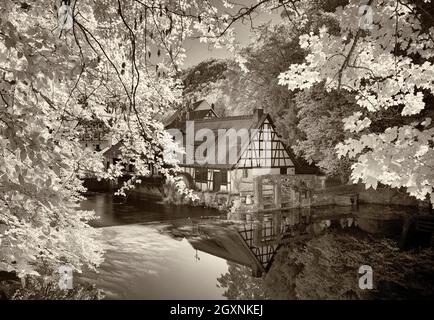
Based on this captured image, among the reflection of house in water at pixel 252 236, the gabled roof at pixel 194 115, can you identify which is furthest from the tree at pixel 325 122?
the gabled roof at pixel 194 115

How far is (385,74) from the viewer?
4586 mm

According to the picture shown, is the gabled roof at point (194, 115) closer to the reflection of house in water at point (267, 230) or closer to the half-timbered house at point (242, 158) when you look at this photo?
the half-timbered house at point (242, 158)

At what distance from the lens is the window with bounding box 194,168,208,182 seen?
2932 centimetres

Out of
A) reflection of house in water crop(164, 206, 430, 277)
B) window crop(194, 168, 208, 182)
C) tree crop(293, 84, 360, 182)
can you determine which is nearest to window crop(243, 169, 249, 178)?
window crop(194, 168, 208, 182)

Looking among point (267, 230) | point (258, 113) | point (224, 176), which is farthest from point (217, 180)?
point (267, 230)

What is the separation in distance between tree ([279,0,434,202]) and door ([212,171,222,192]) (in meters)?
23.2

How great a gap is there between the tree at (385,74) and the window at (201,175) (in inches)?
964

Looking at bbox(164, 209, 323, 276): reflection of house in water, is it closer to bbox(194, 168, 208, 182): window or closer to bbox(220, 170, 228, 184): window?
bbox(220, 170, 228, 184): window

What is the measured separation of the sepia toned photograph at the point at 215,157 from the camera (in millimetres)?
3688

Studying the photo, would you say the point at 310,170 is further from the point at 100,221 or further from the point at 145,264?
the point at 145,264

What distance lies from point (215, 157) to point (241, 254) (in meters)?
12.1

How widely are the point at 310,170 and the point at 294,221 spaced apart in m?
11.5

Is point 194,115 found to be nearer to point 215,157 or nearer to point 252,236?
point 215,157

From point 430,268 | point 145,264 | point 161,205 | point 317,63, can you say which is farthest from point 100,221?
point 317,63
